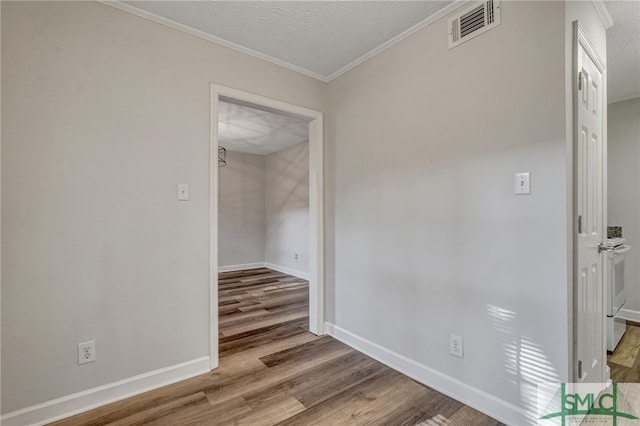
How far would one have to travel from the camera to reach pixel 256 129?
14.7 ft

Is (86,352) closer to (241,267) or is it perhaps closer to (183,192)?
(183,192)

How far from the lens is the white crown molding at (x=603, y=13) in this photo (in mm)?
1715

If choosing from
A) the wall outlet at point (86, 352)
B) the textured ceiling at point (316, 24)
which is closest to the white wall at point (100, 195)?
the wall outlet at point (86, 352)

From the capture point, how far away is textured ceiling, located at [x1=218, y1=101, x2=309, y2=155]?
373cm

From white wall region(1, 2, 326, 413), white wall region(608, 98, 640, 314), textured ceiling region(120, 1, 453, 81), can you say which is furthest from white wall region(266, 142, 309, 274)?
white wall region(608, 98, 640, 314)

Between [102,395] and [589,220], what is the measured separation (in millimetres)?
3099

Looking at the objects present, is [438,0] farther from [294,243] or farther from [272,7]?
[294,243]

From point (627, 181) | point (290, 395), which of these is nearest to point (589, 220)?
point (290, 395)

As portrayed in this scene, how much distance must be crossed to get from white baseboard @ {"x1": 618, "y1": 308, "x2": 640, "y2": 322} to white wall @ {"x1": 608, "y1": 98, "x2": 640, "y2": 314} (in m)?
0.03

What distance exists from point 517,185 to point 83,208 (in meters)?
2.53

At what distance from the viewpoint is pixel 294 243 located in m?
5.58

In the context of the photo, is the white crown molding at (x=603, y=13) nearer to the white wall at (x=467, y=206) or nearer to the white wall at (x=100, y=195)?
the white wall at (x=467, y=206)

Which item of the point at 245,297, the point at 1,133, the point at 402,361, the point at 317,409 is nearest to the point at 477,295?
the point at 402,361

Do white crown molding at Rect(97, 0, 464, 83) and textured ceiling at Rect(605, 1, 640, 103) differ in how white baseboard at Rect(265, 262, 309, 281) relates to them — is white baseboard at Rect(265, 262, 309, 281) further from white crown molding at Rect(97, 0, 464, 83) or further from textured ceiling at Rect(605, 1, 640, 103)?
textured ceiling at Rect(605, 1, 640, 103)
